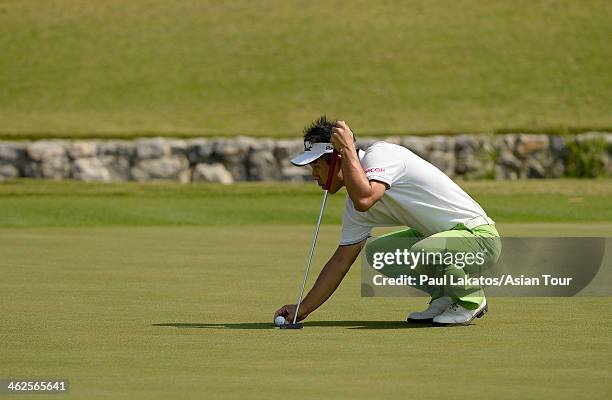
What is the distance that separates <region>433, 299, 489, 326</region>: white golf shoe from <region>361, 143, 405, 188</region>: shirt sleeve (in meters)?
0.89

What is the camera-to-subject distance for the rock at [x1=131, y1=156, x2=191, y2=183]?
99.3 feet

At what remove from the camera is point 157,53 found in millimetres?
41219

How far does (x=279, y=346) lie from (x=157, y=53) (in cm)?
3407

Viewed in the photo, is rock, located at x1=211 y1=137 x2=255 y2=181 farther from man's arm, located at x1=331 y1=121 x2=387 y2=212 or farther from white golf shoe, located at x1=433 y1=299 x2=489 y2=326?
man's arm, located at x1=331 y1=121 x2=387 y2=212

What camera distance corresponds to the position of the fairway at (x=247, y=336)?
20.8 ft

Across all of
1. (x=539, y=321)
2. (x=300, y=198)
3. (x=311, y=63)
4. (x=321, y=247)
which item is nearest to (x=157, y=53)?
(x=311, y=63)

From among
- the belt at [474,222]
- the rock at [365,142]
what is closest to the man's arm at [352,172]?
the belt at [474,222]

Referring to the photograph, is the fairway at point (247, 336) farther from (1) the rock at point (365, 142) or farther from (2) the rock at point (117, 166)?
(2) the rock at point (117, 166)

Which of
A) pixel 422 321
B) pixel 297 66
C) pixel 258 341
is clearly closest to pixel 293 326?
pixel 258 341

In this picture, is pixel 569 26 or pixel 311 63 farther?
pixel 569 26

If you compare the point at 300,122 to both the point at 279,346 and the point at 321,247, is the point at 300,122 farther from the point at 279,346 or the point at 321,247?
the point at 279,346

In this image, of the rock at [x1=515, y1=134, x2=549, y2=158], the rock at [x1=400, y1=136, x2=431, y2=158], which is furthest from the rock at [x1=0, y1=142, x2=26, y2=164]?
the rock at [x1=515, y1=134, x2=549, y2=158]

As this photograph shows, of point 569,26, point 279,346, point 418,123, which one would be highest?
point 569,26

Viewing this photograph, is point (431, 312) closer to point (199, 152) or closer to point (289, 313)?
point (289, 313)
